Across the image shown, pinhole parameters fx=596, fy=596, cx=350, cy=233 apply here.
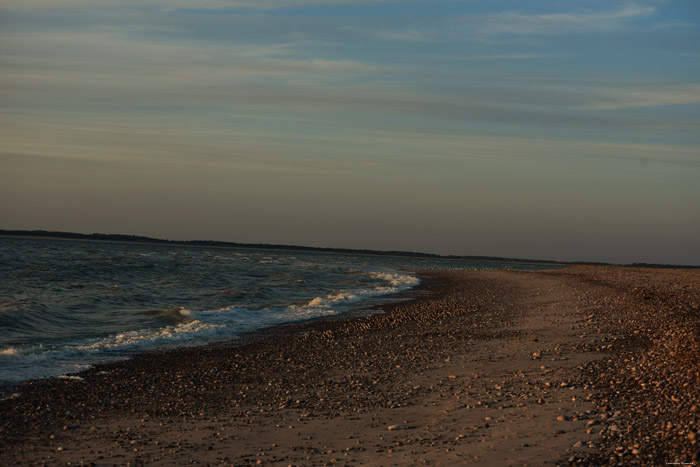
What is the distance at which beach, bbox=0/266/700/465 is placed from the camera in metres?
7.14

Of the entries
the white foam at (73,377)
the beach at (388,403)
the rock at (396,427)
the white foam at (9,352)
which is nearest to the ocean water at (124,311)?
the white foam at (9,352)

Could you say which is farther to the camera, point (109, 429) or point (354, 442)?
point (109, 429)

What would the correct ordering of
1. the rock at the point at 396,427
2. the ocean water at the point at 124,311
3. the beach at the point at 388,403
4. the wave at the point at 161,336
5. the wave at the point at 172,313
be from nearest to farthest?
the beach at the point at 388,403 → the rock at the point at 396,427 → the wave at the point at 161,336 → the ocean water at the point at 124,311 → the wave at the point at 172,313

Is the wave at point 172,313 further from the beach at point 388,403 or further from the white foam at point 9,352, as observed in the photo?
the white foam at point 9,352

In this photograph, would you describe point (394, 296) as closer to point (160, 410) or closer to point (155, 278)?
point (155, 278)

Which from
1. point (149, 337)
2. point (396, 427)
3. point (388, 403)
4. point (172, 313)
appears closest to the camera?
point (396, 427)

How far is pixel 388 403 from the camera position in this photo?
9297 mm

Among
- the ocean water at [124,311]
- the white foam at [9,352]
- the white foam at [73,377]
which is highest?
the white foam at [73,377]

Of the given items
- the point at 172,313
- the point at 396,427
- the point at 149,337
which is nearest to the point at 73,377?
the point at 149,337

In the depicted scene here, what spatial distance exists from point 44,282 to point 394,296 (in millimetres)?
19655

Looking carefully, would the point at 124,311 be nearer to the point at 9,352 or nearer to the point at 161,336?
the point at 161,336

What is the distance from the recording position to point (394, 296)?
32.9 meters

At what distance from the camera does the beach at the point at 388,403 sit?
281 inches

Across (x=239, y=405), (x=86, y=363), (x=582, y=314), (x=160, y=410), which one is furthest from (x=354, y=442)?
(x=582, y=314)
